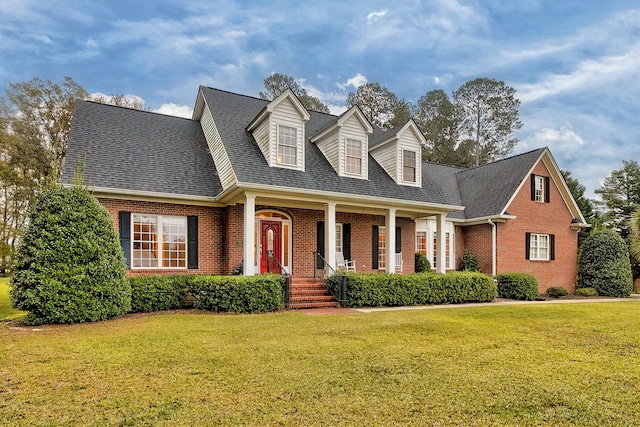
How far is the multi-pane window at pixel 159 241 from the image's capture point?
1241 cm

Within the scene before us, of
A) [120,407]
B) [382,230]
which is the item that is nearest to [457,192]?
[382,230]

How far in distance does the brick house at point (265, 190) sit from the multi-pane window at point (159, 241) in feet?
0.11

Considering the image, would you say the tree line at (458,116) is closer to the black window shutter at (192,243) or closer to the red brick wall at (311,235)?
the red brick wall at (311,235)

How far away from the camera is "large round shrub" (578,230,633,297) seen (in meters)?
18.6

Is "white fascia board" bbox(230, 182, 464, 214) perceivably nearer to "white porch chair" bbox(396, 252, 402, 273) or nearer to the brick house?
the brick house

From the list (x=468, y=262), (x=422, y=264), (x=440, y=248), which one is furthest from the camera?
(x=468, y=262)

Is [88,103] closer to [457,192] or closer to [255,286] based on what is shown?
[255,286]

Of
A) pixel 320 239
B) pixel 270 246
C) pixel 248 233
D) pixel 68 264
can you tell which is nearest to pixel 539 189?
pixel 320 239

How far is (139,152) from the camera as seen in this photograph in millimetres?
13625

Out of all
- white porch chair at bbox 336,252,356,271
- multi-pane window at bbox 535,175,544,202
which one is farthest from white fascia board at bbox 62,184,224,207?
multi-pane window at bbox 535,175,544,202

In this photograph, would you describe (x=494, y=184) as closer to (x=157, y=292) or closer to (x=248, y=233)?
(x=248, y=233)

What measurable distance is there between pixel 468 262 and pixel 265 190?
11567 millimetres

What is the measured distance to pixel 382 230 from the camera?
54.4 feet

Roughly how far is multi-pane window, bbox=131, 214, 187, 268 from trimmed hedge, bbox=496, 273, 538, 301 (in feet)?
41.2
